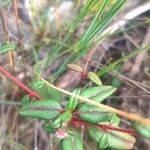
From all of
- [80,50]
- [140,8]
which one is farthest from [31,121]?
[140,8]

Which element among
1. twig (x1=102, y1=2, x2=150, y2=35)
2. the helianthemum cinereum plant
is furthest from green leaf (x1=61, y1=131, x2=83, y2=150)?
twig (x1=102, y1=2, x2=150, y2=35)

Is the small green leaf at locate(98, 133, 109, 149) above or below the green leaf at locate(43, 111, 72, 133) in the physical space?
below

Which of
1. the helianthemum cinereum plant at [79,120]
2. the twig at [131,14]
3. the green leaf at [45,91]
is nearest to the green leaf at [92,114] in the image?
the helianthemum cinereum plant at [79,120]

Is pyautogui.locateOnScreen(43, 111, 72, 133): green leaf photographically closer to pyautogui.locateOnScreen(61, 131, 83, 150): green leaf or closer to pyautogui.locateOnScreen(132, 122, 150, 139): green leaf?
pyautogui.locateOnScreen(61, 131, 83, 150): green leaf

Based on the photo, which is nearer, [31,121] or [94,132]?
[94,132]

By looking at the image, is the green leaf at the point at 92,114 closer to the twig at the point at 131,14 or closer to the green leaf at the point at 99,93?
the green leaf at the point at 99,93

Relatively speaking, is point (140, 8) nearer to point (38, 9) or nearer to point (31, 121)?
point (38, 9)
